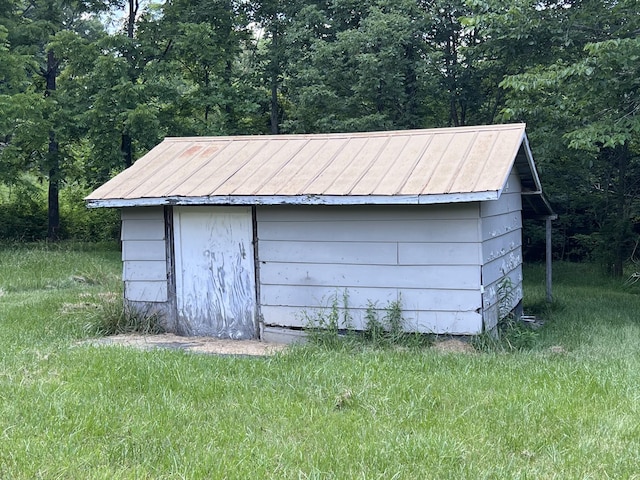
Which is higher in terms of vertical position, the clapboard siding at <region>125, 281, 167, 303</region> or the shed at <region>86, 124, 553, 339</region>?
the shed at <region>86, 124, 553, 339</region>

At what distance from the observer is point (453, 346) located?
711 cm

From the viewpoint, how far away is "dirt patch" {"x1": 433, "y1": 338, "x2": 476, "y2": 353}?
6.95 metres

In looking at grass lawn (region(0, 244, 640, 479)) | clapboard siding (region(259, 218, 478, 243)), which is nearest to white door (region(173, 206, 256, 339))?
clapboard siding (region(259, 218, 478, 243))

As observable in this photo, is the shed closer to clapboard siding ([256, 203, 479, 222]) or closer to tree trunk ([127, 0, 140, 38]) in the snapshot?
clapboard siding ([256, 203, 479, 222])

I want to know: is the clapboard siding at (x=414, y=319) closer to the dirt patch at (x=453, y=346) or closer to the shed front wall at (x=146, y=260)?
the dirt patch at (x=453, y=346)

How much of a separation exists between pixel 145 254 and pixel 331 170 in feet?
9.12

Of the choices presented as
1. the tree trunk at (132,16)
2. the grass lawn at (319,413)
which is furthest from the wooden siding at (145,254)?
the tree trunk at (132,16)

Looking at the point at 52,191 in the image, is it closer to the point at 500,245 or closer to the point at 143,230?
the point at 143,230

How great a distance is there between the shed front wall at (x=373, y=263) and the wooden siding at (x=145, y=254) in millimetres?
1433

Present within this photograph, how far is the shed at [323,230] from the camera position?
283 inches

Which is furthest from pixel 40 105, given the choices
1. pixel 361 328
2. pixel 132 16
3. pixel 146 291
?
pixel 361 328

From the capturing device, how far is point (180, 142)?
33.0ft

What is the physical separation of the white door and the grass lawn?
1.59 meters

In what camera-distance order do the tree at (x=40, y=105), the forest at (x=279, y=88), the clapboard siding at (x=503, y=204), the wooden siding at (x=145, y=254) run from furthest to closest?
the tree at (x=40, y=105), the forest at (x=279, y=88), the wooden siding at (x=145, y=254), the clapboard siding at (x=503, y=204)
